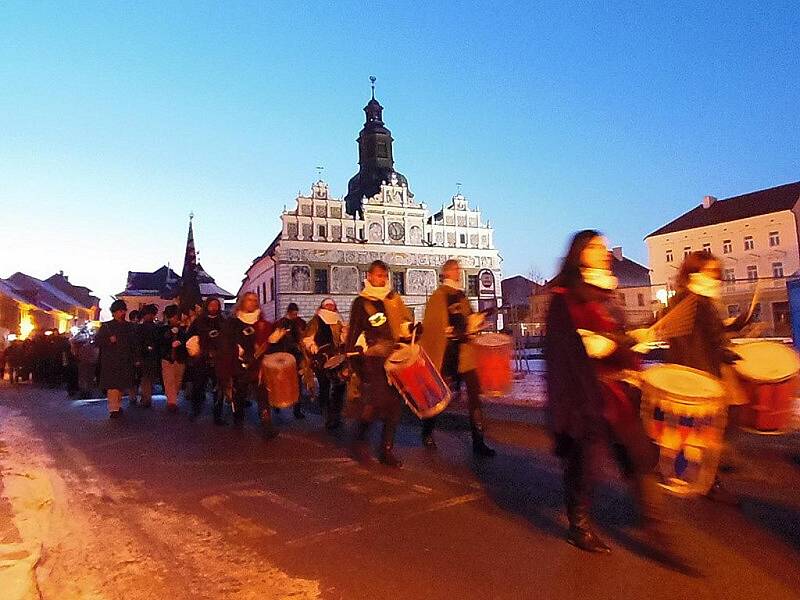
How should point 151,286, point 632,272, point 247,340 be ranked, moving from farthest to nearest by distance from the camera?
point 151,286
point 632,272
point 247,340

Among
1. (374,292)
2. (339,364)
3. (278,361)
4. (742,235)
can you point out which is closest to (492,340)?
(374,292)

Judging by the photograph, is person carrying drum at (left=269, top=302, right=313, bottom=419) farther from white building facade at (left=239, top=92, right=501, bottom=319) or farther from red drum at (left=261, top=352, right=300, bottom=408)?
white building facade at (left=239, top=92, right=501, bottom=319)

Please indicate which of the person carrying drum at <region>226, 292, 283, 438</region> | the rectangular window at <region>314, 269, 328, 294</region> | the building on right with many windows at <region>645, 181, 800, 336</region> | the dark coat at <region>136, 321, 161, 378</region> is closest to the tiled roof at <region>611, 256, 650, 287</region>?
the building on right with many windows at <region>645, 181, 800, 336</region>

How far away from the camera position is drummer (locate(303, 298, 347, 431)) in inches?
364

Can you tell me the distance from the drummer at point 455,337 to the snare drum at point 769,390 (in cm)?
272

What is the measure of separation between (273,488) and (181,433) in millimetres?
3987

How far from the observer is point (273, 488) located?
540 centimetres

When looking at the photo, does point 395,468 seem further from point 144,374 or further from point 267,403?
point 144,374

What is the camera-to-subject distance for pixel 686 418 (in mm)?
3625

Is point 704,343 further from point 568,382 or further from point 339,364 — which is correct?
point 339,364

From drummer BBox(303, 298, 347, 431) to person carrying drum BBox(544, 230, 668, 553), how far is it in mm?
5570

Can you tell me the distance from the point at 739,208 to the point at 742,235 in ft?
9.73

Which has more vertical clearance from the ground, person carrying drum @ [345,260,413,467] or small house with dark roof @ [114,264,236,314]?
small house with dark roof @ [114,264,236,314]

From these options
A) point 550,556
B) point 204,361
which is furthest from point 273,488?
point 204,361
